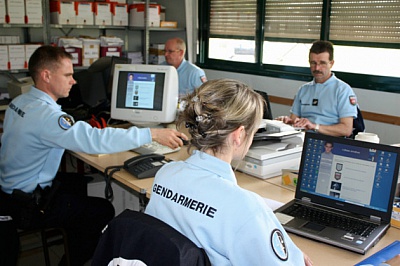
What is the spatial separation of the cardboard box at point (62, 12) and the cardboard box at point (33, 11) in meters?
0.22

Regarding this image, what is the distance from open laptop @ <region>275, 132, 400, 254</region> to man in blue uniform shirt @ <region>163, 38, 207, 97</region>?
264cm

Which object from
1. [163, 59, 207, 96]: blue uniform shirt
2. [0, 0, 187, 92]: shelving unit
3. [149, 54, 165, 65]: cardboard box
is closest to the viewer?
[163, 59, 207, 96]: blue uniform shirt

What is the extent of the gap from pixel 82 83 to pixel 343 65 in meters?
2.39

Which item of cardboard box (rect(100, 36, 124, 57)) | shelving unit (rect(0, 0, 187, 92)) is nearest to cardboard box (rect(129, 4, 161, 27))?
shelving unit (rect(0, 0, 187, 92))

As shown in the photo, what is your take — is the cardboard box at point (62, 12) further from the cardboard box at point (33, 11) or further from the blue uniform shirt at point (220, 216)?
the blue uniform shirt at point (220, 216)

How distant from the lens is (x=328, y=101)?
11.3ft

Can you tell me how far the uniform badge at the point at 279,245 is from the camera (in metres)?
1.13

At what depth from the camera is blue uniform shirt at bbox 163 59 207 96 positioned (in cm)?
432

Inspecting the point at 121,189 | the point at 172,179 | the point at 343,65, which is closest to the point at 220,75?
the point at 343,65

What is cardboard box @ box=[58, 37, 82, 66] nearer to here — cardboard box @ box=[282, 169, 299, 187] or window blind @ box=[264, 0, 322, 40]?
window blind @ box=[264, 0, 322, 40]

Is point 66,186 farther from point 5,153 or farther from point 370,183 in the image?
point 370,183

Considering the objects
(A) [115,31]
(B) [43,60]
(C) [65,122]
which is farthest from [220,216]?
(A) [115,31]

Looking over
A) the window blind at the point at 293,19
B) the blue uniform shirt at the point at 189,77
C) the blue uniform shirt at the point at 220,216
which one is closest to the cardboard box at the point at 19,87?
the blue uniform shirt at the point at 189,77

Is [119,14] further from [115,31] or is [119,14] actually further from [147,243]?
[147,243]
